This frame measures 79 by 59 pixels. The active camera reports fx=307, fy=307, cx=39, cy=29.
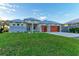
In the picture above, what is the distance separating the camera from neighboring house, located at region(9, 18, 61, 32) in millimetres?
4887

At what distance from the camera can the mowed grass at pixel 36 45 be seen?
478 cm

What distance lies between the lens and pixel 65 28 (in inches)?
196

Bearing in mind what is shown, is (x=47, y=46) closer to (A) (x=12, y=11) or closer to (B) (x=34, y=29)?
(B) (x=34, y=29)

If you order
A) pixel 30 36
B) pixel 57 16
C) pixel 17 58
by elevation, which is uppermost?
pixel 57 16

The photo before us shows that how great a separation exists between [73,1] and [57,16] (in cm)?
36

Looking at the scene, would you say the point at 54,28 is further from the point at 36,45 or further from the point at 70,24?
the point at 36,45

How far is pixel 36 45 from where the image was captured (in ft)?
15.9

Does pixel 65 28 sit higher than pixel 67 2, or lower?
lower

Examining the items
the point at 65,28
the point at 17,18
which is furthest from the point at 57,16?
the point at 17,18

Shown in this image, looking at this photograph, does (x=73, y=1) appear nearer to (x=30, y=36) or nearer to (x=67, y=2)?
(x=67, y=2)

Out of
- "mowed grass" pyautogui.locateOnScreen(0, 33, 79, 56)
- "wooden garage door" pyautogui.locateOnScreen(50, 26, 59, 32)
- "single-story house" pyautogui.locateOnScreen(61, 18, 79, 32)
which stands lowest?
Result: "mowed grass" pyautogui.locateOnScreen(0, 33, 79, 56)

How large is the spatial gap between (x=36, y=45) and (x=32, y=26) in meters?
0.31

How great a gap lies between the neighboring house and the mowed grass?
0.08 meters

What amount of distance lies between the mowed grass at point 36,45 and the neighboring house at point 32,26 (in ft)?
0.27
